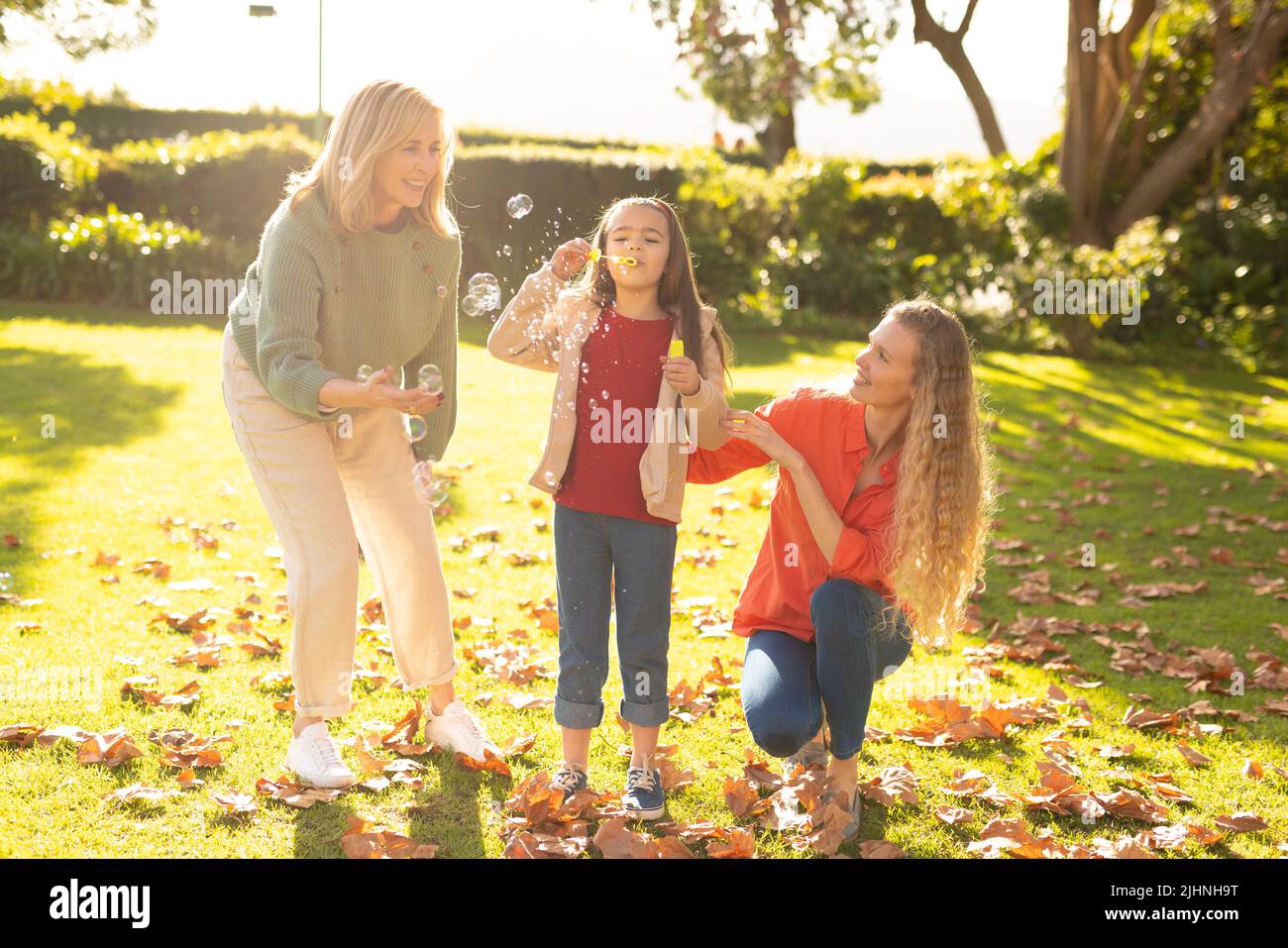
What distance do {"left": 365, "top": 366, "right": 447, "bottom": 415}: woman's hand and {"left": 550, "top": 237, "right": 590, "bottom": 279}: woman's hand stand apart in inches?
21.1

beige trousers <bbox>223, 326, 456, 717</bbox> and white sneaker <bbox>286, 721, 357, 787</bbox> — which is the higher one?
beige trousers <bbox>223, 326, 456, 717</bbox>

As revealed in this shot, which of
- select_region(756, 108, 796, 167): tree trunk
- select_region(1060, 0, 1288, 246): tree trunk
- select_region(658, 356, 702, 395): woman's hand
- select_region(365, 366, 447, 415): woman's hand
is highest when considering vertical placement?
select_region(756, 108, 796, 167): tree trunk

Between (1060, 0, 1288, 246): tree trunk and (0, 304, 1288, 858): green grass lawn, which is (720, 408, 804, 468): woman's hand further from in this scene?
(1060, 0, 1288, 246): tree trunk

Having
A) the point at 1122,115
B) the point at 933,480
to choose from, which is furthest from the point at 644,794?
the point at 1122,115

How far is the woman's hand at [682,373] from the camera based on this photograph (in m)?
3.38

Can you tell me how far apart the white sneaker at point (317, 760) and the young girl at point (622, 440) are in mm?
673

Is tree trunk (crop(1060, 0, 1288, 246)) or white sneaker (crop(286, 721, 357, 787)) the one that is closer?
white sneaker (crop(286, 721, 357, 787))

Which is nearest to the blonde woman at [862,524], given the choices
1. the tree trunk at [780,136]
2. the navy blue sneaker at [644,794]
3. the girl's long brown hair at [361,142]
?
the navy blue sneaker at [644,794]

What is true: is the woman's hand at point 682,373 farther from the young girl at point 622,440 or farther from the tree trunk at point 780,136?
the tree trunk at point 780,136

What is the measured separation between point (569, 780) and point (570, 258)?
5.14 feet

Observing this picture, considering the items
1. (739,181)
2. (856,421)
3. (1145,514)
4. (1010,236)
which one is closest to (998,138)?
(1010,236)

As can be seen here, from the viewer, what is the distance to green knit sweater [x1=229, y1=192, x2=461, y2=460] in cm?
358

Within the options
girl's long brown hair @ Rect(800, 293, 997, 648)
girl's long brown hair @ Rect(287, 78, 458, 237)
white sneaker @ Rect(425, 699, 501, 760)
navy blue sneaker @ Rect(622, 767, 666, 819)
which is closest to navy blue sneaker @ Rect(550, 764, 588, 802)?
navy blue sneaker @ Rect(622, 767, 666, 819)

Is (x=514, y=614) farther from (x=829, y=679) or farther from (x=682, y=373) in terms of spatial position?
(x=682, y=373)
